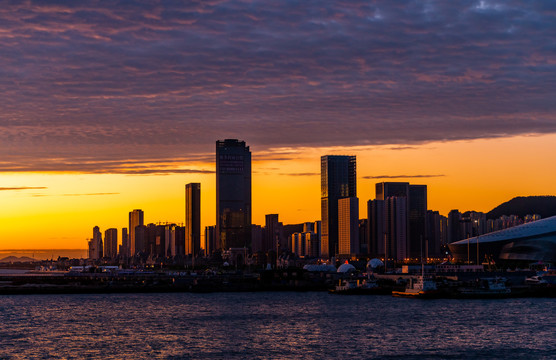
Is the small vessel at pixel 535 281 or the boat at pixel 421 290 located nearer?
the boat at pixel 421 290

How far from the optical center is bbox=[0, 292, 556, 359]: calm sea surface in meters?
69.8

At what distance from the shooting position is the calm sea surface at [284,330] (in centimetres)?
6975

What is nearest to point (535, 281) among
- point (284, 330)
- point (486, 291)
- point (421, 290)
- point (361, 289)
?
point (486, 291)

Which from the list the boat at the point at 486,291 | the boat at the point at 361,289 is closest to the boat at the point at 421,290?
the boat at the point at 486,291

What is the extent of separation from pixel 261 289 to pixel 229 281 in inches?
805

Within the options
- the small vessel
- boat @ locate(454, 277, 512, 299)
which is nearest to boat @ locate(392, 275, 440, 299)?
boat @ locate(454, 277, 512, 299)

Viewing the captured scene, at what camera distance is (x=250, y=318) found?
100750 millimetres

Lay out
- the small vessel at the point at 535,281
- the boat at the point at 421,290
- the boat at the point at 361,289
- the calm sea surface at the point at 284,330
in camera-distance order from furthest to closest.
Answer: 1. the small vessel at the point at 535,281
2. the boat at the point at 361,289
3. the boat at the point at 421,290
4. the calm sea surface at the point at 284,330

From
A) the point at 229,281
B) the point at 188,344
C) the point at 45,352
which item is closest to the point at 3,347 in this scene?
the point at 45,352

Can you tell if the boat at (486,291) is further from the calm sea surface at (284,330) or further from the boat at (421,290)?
the calm sea surface at (284,330)

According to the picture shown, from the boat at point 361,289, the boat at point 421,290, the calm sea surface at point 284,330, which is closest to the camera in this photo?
the calm sea surface at point 284,330

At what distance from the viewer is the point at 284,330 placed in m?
86.9

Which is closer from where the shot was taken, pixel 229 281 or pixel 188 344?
pixel 188 344

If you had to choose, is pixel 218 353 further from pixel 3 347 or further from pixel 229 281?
pixel 229 281
